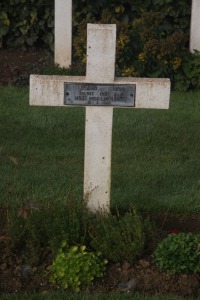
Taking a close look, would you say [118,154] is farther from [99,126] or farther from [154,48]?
[154,48]

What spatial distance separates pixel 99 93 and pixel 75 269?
1.18m

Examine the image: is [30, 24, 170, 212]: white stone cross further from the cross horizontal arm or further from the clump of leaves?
the clump of leaves

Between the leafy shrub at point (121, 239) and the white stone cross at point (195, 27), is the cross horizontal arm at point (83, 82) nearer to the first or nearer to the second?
the leafy shrub at point (121, 239)

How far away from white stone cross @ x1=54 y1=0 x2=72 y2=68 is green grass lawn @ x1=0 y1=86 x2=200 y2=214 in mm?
977

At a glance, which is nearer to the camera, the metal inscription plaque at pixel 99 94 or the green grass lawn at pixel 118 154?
the metal inscription plaque at pixel 99 94

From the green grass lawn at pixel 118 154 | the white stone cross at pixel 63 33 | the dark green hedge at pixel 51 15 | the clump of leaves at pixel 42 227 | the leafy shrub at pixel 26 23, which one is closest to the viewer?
the clump of leaves at pixel 42 227

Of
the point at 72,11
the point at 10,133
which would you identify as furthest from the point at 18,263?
the point at 72,11

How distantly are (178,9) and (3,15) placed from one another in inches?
90.5

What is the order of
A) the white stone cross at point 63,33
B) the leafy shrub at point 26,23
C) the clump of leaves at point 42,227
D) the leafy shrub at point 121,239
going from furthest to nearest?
the leafy shrub at point 26,23 → the white stone cross at point 63,33 → the clump of leaves at point 42,227 → the leafy shrub at point 121,239

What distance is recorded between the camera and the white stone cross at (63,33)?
1105cm

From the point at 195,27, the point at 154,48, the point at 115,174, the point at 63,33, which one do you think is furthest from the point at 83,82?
the point at 195,27

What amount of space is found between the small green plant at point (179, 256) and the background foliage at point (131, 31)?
5374 millimetres

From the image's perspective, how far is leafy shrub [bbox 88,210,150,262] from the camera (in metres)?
5.53

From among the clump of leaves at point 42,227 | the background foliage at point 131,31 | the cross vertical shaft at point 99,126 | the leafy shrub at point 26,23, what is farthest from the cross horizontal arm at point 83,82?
the leafy shrub at point 26,23
